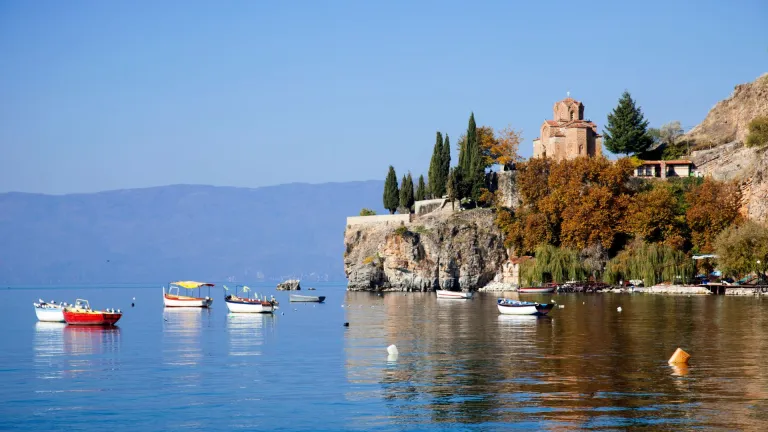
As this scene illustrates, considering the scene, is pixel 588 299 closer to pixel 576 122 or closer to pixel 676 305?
pixel 676 305

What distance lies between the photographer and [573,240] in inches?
3679

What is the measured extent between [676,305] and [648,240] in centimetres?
2711

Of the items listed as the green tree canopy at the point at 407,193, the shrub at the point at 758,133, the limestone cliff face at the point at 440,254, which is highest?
the shrub at the point at 758,133

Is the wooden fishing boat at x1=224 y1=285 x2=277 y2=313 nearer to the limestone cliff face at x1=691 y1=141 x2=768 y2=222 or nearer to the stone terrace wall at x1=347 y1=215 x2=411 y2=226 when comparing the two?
the stone terrace wall at x1=347 y1=215 x2=411 y2=226

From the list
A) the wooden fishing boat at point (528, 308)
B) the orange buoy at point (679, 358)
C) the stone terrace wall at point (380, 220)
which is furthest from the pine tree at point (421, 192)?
the orange buoy at point (679, 358)

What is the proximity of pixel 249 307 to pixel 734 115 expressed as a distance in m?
67.3

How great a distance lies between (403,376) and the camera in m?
31.6

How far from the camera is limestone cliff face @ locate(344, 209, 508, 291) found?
10262 cm

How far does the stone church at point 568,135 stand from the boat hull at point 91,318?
183ft

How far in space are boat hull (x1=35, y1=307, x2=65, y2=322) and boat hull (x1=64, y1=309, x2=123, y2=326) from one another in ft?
7.94

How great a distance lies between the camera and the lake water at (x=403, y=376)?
2452 cm

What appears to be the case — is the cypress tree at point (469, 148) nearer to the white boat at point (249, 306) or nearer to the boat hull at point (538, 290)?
the boat hull at point (538, 290)

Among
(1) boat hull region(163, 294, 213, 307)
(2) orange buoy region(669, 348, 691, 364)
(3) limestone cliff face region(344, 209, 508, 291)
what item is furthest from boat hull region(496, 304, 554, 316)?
(3) limestone cliff face region(344, 209, 508, 291)

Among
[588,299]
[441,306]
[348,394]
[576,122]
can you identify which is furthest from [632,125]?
[348,394]
